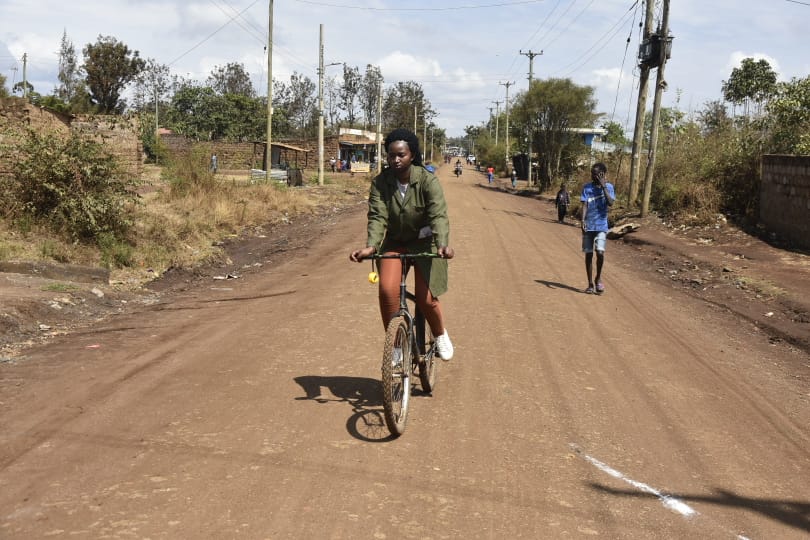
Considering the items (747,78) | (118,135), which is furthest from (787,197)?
(747,78)

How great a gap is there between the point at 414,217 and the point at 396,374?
1113 mm

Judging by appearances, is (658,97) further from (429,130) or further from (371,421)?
(429,130)

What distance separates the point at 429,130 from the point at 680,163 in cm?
10989

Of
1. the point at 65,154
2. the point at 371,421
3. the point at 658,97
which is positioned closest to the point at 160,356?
the point at 371,421

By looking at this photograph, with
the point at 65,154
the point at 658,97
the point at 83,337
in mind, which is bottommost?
the point at 83,337

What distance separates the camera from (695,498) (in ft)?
13.1

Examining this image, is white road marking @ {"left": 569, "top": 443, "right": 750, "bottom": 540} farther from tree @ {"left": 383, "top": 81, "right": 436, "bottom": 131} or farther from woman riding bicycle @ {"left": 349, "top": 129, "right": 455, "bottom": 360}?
tree @ {"left": 383, "top": 81, "right": 436, "bottom": 131}

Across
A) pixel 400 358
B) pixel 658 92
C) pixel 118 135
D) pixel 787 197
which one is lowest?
pixel 400 358

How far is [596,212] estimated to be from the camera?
34.7ft

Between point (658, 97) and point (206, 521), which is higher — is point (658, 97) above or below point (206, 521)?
above

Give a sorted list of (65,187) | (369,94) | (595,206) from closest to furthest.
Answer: (595,206) < (65,187) < (369,94)

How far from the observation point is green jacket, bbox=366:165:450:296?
5.07m

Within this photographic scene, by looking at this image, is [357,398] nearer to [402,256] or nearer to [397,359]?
[397,359]

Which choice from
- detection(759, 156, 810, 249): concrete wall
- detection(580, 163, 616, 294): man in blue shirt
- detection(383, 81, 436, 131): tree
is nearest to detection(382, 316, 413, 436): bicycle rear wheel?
detection(580, 163, 616, 294): man in blue shirt
